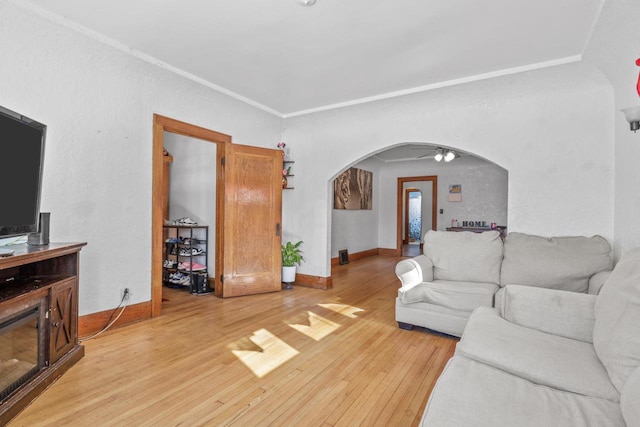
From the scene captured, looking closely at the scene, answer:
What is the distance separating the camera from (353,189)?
7.49 m

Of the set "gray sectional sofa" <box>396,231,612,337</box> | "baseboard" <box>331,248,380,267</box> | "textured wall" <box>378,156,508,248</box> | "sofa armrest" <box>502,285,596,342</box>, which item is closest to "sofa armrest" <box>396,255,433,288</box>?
"gray sectional sofa" <box>396,231,612,337</box>

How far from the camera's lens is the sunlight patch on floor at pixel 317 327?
2.95 metres

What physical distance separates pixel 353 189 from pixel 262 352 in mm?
5368

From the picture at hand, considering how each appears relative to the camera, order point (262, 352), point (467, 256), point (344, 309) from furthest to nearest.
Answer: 1. point (344, 309)
2. point (467, 256)
3. point (262, 352)

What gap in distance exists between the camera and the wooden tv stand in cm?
174

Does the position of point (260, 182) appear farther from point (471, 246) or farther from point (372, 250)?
point (372, 250)

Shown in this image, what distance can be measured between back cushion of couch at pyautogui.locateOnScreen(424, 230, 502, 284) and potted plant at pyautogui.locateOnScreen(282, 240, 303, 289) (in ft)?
6.84

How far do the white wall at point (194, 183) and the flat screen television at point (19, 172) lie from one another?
238cm

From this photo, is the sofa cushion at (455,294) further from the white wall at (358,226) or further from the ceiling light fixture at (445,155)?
the white wall at (358,226)

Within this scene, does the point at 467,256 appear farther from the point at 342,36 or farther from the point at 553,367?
the point at 342,36

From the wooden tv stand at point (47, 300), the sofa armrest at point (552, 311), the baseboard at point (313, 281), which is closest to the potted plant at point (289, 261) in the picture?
the baseboard at point (313, 281)

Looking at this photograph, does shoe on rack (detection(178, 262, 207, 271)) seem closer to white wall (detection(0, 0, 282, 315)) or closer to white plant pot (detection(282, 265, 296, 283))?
white plant pot (detection(282, 265, 296, 283))

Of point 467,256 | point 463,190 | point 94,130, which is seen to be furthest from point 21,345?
point 463,190

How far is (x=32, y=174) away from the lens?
208 centimetres
